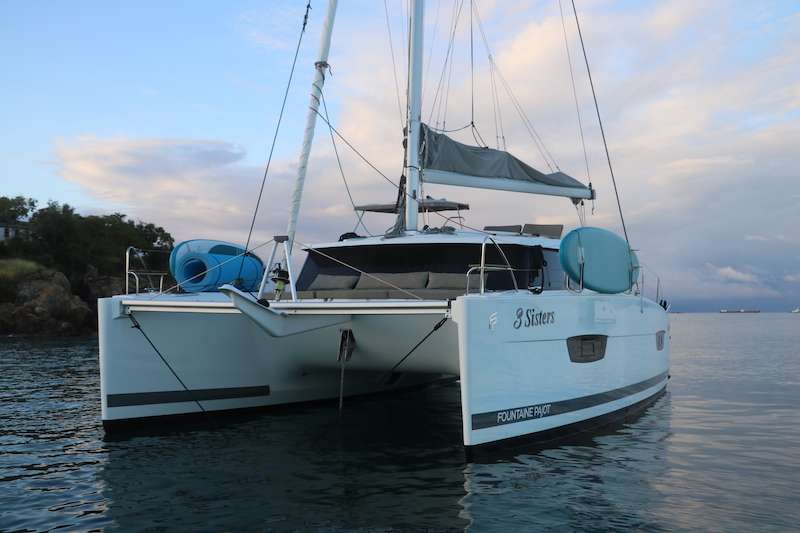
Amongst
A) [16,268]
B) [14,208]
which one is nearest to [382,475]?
[16,268]

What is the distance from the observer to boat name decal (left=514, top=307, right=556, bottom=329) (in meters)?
6.69

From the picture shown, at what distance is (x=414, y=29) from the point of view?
1049cm

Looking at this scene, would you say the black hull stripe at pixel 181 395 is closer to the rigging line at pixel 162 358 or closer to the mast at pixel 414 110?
the rigging line at pixel 162 358

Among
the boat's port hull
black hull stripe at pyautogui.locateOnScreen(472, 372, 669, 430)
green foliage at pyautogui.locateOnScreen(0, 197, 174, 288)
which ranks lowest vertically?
black hull stripe at pyautogui.locateOnScreen(472, 372, 669, 430)

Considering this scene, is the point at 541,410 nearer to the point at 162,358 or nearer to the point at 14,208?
the point at 162,358

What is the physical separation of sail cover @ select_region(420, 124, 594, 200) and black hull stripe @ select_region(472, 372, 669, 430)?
11.4 feet

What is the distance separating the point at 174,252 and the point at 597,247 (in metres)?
5.76

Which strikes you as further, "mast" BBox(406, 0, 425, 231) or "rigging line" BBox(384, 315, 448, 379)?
"mast" BBox(406, 0, 425, 231)

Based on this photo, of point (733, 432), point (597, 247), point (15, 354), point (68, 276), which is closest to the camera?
point (597, 247)

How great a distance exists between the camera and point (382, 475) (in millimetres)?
6391

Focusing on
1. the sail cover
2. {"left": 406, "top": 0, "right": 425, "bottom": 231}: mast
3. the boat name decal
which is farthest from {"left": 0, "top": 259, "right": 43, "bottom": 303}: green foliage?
the boat name decal

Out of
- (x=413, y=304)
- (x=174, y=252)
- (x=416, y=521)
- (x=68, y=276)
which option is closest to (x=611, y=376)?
(x=413, y=304)

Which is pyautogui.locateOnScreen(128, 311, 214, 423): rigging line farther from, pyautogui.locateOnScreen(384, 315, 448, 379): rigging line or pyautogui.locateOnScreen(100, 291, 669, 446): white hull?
pyautogui.locateOnScreen(384, 315, 448, 379): rigging line

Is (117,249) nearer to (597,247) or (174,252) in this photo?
(174,252)
